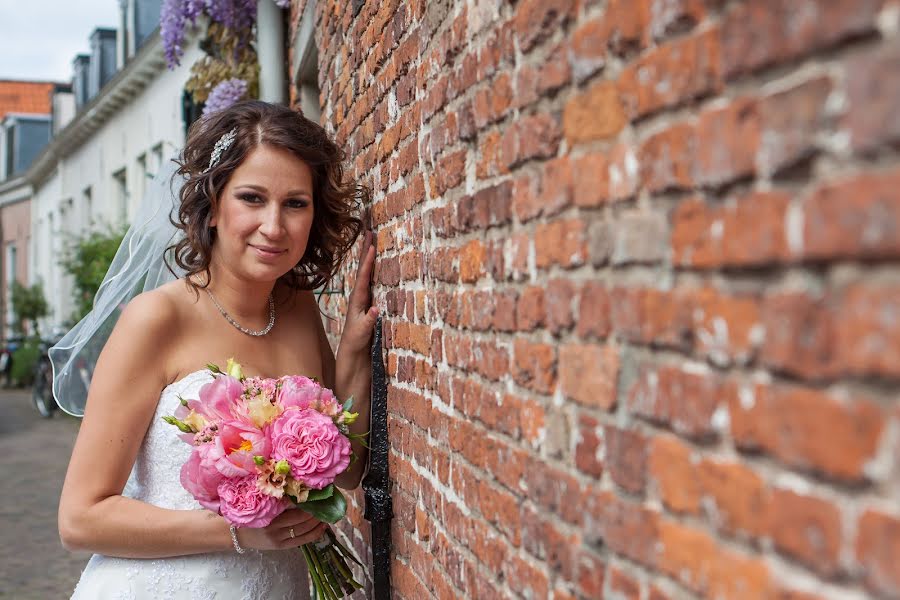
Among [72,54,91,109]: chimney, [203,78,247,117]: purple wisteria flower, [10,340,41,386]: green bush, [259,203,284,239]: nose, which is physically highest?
[72,54,91,109]: chimney

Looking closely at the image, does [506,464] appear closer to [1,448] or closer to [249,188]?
[249,188]

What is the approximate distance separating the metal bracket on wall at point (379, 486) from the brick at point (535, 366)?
1281 mm

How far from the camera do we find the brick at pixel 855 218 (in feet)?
2.35

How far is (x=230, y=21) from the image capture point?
6523 millimetres

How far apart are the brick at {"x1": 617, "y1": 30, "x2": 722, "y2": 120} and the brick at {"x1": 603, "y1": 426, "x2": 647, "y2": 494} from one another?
0.42m

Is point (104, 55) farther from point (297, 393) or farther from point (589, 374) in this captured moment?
point (589, 374)

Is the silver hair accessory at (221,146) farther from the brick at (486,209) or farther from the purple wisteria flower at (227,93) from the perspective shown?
→ the purple wisteria flower at (227,93)

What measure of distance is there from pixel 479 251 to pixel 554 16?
1.86 feet

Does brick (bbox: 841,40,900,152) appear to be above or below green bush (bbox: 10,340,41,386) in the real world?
above

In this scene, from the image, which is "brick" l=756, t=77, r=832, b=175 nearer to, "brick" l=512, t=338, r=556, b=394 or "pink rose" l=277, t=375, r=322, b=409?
"brick" l=512, t=338, r=556, b=394

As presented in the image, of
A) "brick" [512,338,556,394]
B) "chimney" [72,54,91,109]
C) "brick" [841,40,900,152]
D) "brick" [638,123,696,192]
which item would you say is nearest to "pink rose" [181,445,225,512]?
"brick" [512,338,556,394]

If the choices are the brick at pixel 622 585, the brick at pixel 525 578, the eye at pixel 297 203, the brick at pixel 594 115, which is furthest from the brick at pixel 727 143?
the eye at pixel 297 203

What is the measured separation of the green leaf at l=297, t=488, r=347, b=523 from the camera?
7.94 ft

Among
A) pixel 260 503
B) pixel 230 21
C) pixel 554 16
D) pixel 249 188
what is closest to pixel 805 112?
pixel 554 16
